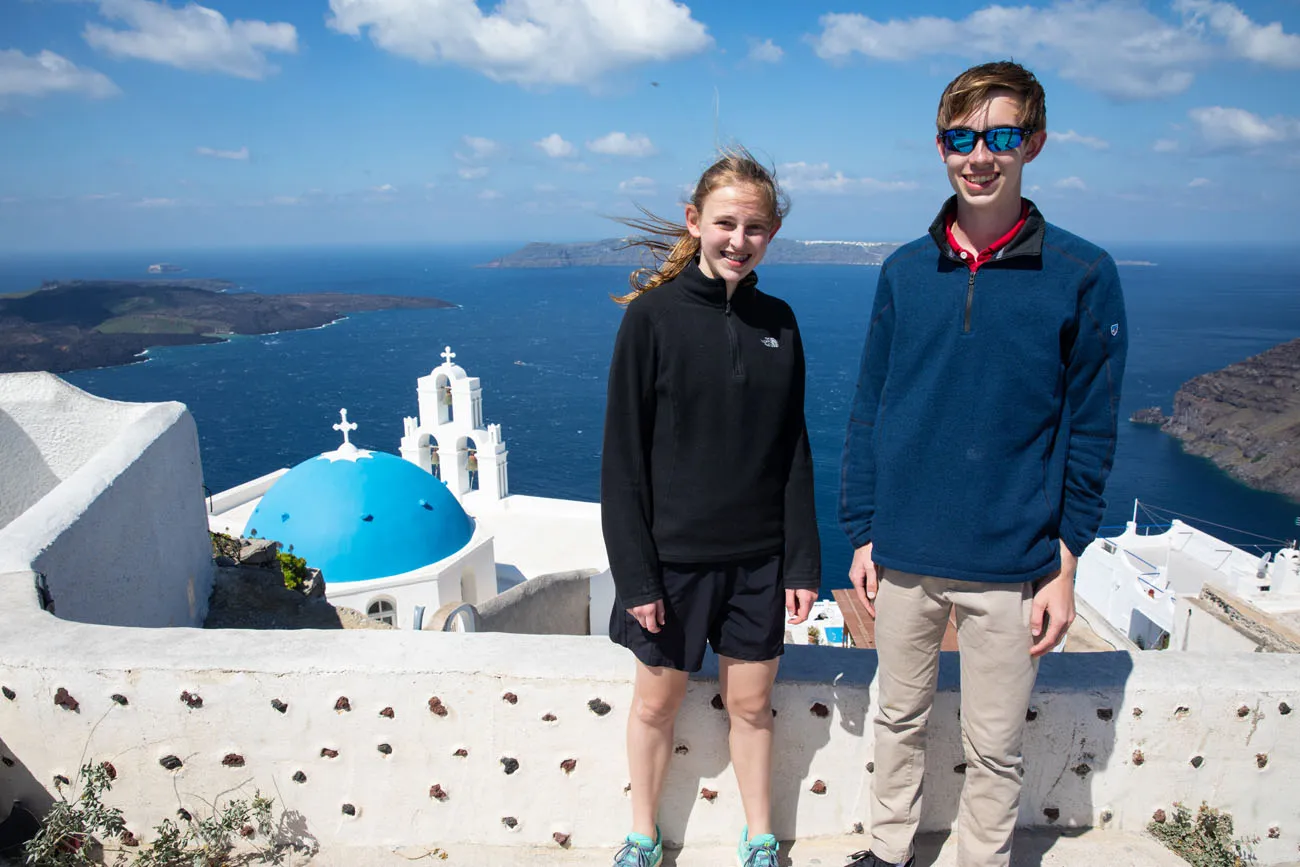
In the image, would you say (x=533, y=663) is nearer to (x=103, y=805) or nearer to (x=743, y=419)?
(x=743, y=419)

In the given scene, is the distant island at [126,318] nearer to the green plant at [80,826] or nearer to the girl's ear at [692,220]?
the green plant at [80,826]

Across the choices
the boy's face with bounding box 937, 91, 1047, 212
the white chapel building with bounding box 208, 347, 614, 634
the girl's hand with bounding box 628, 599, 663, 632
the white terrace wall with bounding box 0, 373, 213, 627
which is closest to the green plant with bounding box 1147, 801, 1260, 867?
the girl's hand with bounding box 628, 599, 663, 632

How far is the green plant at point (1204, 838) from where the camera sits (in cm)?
280

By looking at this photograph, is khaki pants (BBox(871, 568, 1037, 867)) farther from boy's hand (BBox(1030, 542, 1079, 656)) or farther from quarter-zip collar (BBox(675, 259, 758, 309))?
quarter-zip collar (BBox(675, 259, 758, 309))

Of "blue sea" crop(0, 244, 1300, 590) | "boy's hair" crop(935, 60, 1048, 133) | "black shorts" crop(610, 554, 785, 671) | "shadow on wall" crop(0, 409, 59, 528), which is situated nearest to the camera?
"boy's hair" crop(935, 60, 1048, 133)

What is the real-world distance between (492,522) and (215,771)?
59.8 ft

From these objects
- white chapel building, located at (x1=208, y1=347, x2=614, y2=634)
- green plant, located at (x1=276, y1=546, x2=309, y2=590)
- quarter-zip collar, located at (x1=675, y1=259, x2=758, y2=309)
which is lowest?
white chapel building, located at (x1=208, y1=347, x2=614, y2=634)

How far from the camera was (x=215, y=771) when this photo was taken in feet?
9.34

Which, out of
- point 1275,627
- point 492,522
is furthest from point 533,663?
point 492,522

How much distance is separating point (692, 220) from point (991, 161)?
787 millimetres

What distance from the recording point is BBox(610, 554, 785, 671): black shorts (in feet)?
8.43

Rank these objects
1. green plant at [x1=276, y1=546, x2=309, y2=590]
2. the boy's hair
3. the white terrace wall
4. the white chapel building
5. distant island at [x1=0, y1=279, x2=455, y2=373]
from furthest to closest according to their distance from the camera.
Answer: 1. distant island at [x1=0, y1=279, x2=455, y2=373]
2. the white chapel building
3. green plant at [x1=276, y1=546, x2=309, y2=590]
4. the white terrace wall
5. the boy's hair

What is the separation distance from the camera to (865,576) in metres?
2.60

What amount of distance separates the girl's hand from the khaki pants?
0.62 metres
